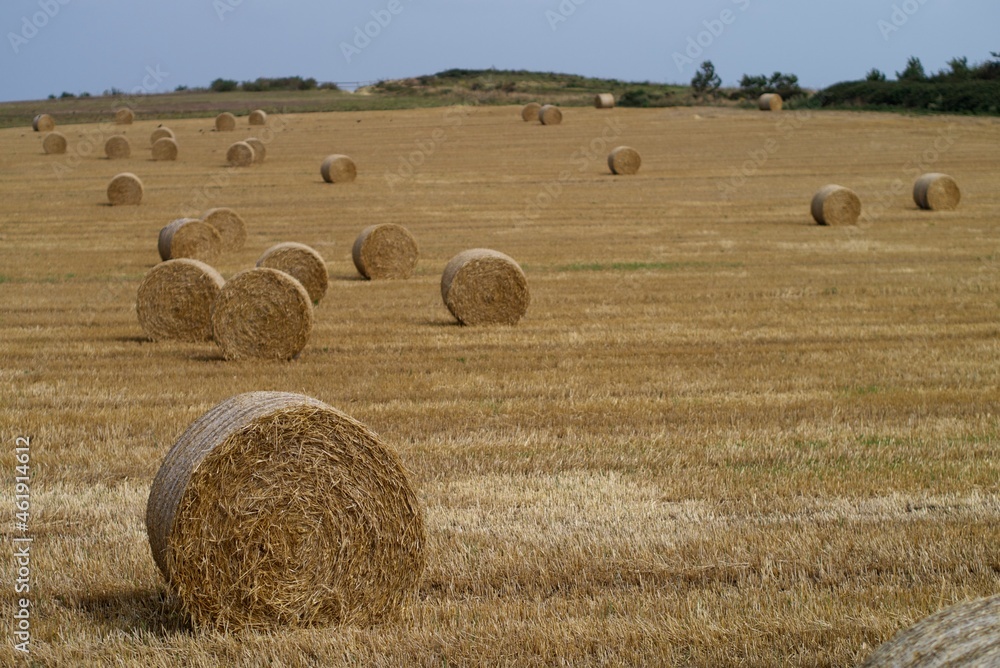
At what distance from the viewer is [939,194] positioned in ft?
91.2

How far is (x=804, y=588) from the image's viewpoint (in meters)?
6.09

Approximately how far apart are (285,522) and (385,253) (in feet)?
45.0

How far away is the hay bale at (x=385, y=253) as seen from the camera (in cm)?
1916

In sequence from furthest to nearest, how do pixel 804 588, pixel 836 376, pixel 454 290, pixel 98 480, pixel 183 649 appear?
pixel 454 290 → pixel 836 376 → pixel 98 480 → pixel 804 588 → pixel 183 649

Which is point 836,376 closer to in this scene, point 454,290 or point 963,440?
point 963,440

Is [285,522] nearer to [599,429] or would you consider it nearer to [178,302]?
[599,429]

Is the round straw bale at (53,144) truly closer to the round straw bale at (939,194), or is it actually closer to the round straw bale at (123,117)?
the round straw bale at (123,117)

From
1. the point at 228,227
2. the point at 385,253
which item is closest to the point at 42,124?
the point at 228,227

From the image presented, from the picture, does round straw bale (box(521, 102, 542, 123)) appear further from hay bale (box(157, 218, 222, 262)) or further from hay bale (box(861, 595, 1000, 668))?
hay bale (box(861, 595, 1000, 668))

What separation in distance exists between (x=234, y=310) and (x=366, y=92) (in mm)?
72894

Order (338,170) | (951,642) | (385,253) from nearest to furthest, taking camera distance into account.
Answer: (951,642) → (385,253) → (338,170)

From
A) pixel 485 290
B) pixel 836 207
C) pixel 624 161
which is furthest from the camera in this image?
pixel 624 161

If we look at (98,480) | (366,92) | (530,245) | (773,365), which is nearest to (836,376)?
(773,365)

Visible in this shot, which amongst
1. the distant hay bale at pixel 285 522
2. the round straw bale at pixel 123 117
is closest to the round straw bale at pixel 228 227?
the distant hay bale at pixel 285 522
